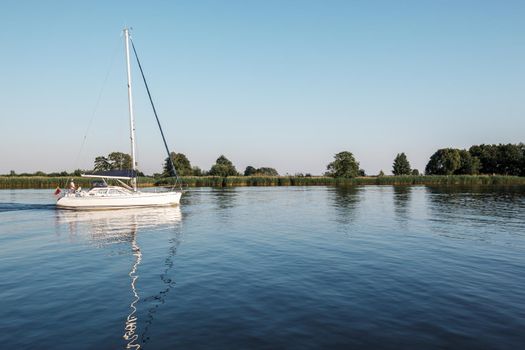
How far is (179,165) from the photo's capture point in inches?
5212

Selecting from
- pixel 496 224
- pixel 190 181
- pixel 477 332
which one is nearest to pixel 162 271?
pixel 477 332

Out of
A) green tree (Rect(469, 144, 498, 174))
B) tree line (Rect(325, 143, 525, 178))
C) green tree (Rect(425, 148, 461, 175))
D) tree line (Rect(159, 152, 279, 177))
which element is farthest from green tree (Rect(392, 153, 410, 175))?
tree line (Rect(159, 152, 279, 177))

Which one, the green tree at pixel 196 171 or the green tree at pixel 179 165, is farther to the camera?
the green tree at pixel 196 171

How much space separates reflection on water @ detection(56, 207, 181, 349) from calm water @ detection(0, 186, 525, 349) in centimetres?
8

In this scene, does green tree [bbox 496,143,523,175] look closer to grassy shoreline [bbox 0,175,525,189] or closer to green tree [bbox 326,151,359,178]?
grassy shoreline [bbox 0,175,525,189]

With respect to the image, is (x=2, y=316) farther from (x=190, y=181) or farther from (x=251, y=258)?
(x=190, y=181)

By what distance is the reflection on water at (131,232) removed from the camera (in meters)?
9.07

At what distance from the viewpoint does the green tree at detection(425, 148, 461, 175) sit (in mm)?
152125

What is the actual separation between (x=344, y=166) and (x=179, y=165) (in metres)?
62.5

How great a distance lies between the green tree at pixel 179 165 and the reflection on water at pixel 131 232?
91.4 metres

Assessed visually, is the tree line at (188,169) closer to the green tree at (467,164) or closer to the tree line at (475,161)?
the tree line at (475,161)

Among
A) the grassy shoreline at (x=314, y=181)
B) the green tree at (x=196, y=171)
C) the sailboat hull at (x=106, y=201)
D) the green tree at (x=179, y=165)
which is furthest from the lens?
the green tree at (x=196, y=171)

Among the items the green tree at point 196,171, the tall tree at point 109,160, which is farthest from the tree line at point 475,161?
the tall tree at point 109,160

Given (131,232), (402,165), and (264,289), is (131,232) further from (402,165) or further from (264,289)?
(402,165)
